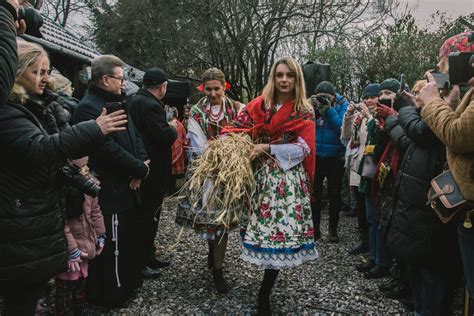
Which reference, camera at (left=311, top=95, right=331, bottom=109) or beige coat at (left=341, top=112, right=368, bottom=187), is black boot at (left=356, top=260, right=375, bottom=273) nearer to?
beige coat at (left=341, top=112, right=368, bottom=187)

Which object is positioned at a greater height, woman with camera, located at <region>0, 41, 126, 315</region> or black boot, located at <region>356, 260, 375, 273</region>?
woman with camera, located at <region>0, 41, 126, 315</region>

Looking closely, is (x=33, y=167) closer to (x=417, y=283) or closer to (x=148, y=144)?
(x=148, y=144)

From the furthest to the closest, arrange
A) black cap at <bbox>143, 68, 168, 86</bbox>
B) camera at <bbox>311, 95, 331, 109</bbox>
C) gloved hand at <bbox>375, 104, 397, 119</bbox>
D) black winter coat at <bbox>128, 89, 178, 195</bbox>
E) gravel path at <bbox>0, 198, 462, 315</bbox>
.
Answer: camera at <bbox>311, 95, 331, 109</bbox>
black cap at <bbox>143, 68, 168, 86</bbox>
black winter coat at <bbox>128, 89, 178, 195</bbox>
gloved hand at <bbox>375, 104, 397, 119</bbox>
gravel path at <bbox>0, 198, 462, 315</bbox>

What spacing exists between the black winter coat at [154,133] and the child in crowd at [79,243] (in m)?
0.96

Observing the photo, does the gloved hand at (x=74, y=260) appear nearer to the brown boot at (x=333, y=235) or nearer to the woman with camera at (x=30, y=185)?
the woman with camera at (x=30, y=185)

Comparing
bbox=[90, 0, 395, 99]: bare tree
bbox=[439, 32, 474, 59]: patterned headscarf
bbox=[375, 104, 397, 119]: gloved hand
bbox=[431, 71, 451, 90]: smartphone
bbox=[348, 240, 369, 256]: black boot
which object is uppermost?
bbox=[90, 0, 395, 99]: bare tree

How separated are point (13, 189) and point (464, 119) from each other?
7.79 ft

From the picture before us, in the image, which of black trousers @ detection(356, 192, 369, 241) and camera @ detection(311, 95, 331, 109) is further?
camera @ detection(311, 95, 331, 109)

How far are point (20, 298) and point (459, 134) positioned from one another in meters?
2.51

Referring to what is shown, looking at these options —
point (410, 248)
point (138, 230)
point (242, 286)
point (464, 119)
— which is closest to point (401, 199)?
point (410, 248)

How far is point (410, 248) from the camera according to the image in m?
2.69

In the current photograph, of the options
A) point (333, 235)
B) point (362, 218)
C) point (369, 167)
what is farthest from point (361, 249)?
point (369, 167)

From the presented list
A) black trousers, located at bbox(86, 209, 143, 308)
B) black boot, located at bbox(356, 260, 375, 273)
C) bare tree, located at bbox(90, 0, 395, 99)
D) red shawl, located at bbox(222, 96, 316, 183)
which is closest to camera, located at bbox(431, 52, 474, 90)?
red shawl, located at bbox(222, 96, 316, 183)

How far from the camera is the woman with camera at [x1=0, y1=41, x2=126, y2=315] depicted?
1968mm
